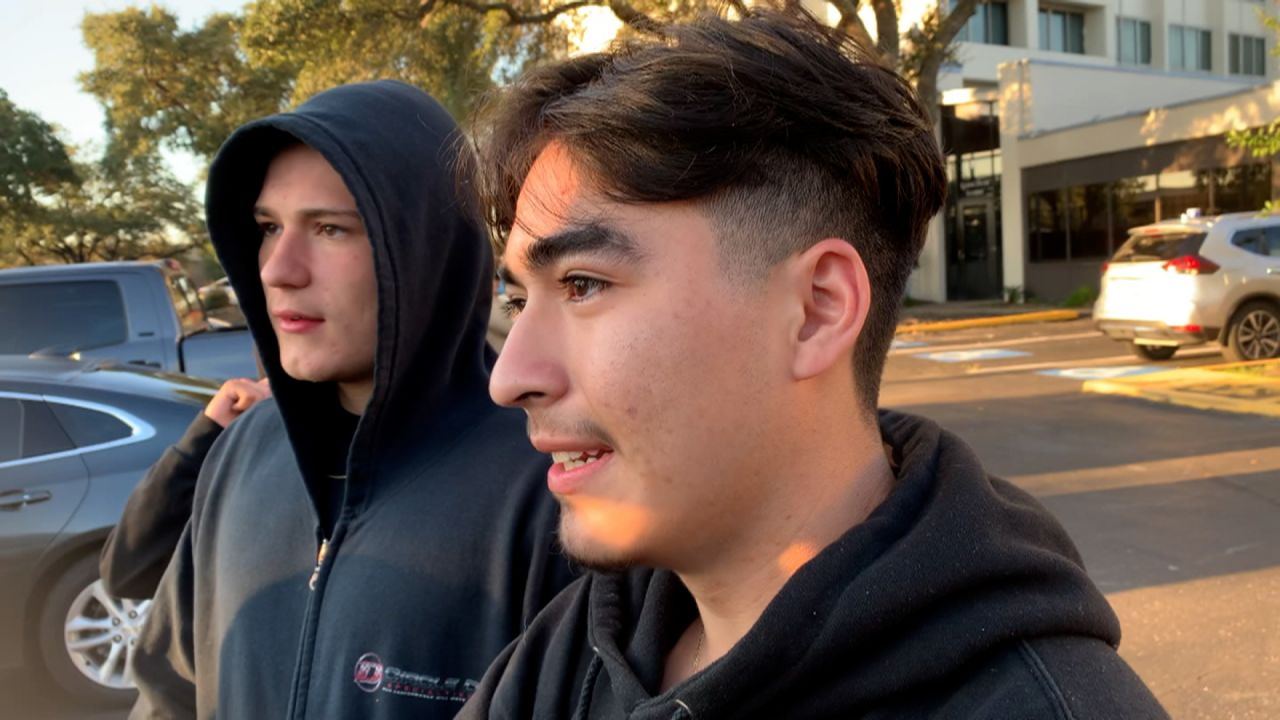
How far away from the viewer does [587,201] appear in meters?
1.35

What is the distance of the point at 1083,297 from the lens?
2362 cm

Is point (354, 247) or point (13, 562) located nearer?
point (354, 247)

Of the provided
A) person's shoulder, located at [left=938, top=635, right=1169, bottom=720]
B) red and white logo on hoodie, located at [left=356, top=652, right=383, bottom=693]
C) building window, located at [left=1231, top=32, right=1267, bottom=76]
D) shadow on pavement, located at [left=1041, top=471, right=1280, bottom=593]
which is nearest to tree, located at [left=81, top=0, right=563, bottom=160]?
shadow on pavement, located at [left=1041, top=471, right=1280, bottom=593]

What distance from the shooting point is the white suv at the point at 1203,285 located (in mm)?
12898

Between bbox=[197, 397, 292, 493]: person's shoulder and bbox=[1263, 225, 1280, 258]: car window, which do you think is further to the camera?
bbox=[1263, 225, 1280, 258]: car window

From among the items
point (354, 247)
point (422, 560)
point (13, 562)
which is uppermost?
point (354, 247)

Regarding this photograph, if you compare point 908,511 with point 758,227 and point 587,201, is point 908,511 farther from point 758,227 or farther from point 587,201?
point 587,201

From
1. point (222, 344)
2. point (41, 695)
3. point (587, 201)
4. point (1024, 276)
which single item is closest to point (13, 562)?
point (41, 695)

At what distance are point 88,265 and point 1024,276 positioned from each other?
2372cm

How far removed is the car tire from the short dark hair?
14.3 m

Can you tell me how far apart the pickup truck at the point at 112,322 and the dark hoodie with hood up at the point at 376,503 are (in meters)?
5.86

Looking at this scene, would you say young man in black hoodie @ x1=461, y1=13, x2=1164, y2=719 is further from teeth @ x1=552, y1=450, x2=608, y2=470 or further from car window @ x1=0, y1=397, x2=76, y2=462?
car window @ x1=0, y1=397, x2=76, y2=462

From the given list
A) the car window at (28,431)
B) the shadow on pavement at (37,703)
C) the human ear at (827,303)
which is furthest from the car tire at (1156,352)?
the human ear at (827,303)

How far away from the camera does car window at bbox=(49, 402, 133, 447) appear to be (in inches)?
209
